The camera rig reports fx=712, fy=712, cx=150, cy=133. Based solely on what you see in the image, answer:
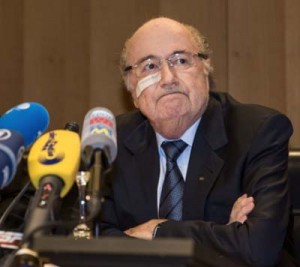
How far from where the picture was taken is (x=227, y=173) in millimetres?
2354

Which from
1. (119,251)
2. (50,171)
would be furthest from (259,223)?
(119,251)

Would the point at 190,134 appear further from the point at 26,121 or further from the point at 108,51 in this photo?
the point at 108,51

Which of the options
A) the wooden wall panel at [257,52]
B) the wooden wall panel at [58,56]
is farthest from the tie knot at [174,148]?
the wooden wall panel at [58,56]

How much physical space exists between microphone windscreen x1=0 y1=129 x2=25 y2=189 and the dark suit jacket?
83 centimetres

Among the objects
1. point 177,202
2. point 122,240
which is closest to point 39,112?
point 122,240

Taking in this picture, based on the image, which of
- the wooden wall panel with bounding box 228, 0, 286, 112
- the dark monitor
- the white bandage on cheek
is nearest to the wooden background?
the wooden wall panel with bounding box 228, 0, 286, 112

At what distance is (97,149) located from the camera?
1.34 metres

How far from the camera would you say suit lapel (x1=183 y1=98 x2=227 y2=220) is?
7.64 ft

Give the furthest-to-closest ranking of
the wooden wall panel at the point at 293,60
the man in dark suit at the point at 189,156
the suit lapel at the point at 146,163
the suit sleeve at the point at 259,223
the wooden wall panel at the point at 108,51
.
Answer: the wooden wall panel at the point at 108,51 < the wooden wall panel at the point at 293,60 < the suit lapel at the point at 146,163 < the man in dark suit at the point at 189,156 < the suit sleeve at the point at 259,223

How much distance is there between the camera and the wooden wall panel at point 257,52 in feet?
10.9

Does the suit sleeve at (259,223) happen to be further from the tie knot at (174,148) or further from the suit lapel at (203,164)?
the tie knot at (174,148)

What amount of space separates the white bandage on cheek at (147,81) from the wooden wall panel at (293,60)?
1.07 m

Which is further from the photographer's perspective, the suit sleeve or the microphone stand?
the suit sleeve

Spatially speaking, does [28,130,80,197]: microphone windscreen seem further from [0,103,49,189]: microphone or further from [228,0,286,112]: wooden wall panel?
[228,0,286,112]: wooden wall panel
